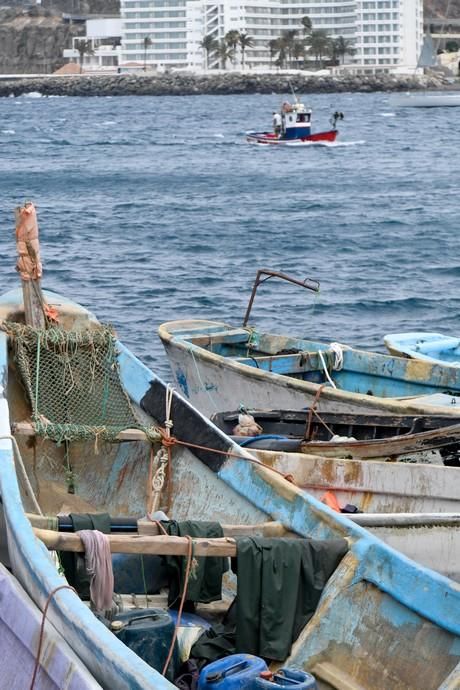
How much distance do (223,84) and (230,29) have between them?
30323mm

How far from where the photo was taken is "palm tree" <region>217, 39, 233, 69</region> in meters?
184

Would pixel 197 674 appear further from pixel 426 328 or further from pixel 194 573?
pixel 426 328

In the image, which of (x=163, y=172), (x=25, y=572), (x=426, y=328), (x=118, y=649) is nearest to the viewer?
(x=118, y=649)

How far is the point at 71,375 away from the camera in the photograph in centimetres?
1087

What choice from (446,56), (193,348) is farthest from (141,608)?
(446,56)

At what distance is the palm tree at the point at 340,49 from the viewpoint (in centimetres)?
18975

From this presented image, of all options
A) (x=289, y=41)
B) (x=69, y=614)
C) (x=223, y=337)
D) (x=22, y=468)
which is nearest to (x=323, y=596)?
(x=69, y=614)

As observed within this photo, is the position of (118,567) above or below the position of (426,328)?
above

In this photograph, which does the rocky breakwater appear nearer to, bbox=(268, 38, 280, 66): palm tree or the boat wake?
bbox=(268, 38, 280, 66): palm tree

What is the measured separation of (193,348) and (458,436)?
11.7ft

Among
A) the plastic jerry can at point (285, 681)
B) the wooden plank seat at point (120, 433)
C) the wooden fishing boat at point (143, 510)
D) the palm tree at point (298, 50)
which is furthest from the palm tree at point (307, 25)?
the plastic jerry can at point (285, 681)

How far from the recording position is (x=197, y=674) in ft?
24.3

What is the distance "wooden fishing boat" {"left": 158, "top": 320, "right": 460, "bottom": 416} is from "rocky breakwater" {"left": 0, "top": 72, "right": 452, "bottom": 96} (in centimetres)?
14518

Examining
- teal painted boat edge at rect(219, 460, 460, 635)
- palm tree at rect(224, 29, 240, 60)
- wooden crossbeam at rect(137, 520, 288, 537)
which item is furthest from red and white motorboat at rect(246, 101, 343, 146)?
palm tree at rect(224, 29, 240, 60)
